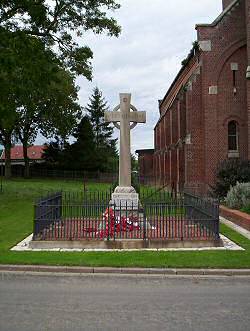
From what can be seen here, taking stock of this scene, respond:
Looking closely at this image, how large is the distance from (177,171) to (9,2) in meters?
15.0

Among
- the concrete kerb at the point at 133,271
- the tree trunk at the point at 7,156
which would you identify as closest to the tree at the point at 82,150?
the tree trunk at the point at 7,156

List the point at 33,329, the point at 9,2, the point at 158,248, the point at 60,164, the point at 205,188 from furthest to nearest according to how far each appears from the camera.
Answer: the point at 60,164 < the point at 205,188 < the point at 9,2 < the point at 158,248 < the point at 33,329

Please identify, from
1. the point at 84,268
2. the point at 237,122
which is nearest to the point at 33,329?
the point at 84,268

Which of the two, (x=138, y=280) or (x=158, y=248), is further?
(x=158, y=248)

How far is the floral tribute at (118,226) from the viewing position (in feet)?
40.7

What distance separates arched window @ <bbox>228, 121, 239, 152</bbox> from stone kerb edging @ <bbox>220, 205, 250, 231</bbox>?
8800 mm

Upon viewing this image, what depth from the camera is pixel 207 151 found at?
26.6 m

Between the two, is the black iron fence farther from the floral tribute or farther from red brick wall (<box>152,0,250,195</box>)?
red brick wall (<box>152,0,250,195</box>)

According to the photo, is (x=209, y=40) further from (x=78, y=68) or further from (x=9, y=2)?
(x=9, y=2)

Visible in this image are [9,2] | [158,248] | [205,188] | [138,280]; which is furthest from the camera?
[205,188]

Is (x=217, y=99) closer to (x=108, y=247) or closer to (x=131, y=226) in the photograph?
(x=131, y=226)

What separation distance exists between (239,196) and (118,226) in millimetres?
7566

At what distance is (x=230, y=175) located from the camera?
72.0 ft

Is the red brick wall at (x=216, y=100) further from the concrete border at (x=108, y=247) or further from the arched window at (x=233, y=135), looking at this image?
the concrete border at (x=108, y=247)
